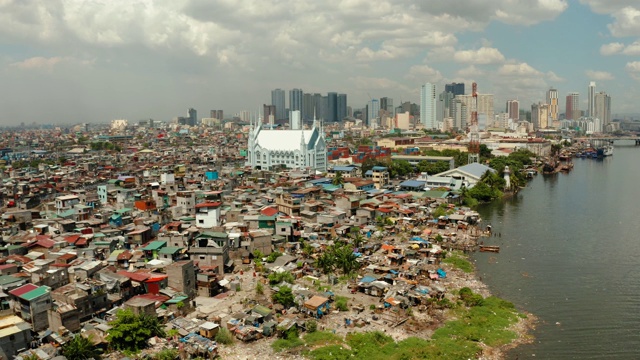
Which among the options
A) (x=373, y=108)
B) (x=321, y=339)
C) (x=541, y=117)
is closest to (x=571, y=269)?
(x=321, y=339)

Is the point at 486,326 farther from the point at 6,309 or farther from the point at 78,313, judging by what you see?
the point at 6,309

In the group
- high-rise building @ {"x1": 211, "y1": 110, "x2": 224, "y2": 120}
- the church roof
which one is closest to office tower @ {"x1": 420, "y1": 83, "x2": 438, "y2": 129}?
high-rise building @ {"x1": 211, "y1": 110, "x2": 224, "y2": 120}

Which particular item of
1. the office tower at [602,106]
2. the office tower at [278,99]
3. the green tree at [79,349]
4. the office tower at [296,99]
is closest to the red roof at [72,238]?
the green tree at [79,349]

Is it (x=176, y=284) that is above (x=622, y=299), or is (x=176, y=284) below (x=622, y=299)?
above

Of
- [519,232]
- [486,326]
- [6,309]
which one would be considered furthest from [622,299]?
[6,309]

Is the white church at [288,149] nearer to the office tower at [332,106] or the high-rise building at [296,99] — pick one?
the high-rise building at [296,99]

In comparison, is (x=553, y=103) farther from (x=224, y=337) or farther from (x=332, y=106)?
(x=224, y=337)

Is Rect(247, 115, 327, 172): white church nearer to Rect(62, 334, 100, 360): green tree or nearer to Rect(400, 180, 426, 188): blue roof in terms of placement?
Rect(400, 180, 426, 188): blue roof
